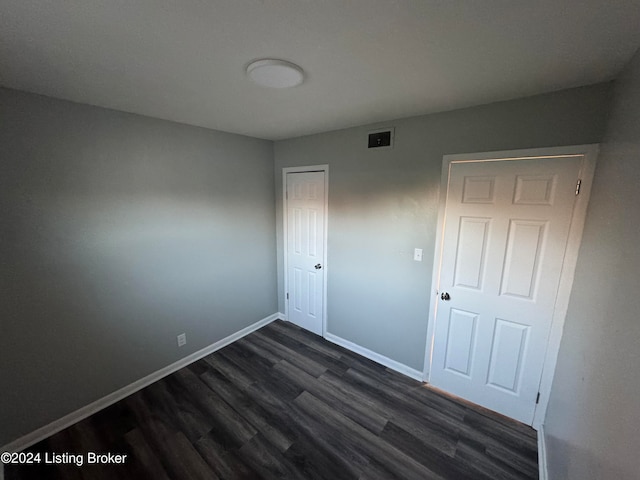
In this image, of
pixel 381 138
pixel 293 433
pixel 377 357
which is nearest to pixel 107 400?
pixel 293 433

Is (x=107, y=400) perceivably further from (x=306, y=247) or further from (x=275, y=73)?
(x=275, y=73)

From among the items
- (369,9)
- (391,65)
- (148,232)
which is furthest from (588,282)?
(148,232)

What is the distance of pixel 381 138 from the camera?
2.26 meters

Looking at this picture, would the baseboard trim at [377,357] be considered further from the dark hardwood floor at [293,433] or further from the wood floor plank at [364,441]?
the wood floor plank at [364,441]

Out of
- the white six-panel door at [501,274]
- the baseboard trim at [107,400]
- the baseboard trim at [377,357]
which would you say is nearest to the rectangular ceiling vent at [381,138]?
the white six-panel door at [501,274]

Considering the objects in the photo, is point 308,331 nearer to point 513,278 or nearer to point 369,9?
point 513,278

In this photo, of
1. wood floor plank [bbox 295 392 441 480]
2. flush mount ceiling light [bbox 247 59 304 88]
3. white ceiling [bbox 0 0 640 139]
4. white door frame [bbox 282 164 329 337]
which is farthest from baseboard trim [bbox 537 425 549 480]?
flush mount ceiling light [bbox 247 59 304 88]

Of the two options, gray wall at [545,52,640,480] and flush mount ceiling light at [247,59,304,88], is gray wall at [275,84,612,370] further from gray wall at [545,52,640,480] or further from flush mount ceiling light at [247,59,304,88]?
flush mount ceiling light at [247,59,304,88]

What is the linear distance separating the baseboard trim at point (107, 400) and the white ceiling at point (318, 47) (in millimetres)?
2252

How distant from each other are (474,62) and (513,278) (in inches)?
56.6

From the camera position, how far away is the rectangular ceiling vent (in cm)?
220

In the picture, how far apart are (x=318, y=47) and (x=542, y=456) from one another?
2743 millimetres

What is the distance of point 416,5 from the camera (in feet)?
2.75

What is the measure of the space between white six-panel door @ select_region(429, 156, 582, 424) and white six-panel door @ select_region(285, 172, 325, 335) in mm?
1304
